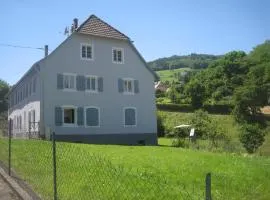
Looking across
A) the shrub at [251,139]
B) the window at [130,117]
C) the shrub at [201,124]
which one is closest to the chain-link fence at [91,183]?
the shrub at [251,139]

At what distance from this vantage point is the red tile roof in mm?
33688

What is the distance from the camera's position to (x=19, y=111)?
42156 millimetres

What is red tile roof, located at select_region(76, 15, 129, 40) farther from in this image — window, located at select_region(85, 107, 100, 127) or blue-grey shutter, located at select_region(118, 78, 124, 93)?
window, located at select_region(85, 107, 100, 127)

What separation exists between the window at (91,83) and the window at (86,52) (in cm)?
165

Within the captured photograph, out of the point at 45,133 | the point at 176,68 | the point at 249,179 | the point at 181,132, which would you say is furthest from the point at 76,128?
the point at 176,68

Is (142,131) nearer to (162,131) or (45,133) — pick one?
A: (45,133)

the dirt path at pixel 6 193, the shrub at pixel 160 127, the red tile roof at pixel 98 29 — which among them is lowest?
the dirt path at pixel 6 193

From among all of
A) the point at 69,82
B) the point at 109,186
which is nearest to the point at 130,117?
the point at 69,82

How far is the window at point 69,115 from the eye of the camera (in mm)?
32219

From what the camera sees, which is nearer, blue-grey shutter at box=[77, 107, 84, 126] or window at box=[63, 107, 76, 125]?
window at box=[63, 107, 76, 125]

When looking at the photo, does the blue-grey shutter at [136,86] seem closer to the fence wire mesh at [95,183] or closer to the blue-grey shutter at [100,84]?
the blue-grey shutter at [100,84]

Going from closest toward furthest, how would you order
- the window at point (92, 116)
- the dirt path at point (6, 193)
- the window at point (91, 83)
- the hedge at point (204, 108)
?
the dirt path at point (6, 193) < the window at point (92, 116) < the window at point (91, 83) < the hedge at point (204, 108)

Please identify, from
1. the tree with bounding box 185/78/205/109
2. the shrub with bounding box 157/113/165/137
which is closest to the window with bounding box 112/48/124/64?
the shrub with bounding box 157/113/165/137

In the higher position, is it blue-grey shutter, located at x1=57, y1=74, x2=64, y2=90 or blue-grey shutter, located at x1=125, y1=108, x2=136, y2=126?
blue-grey shutter, located at x1=57, y1=74, x2=64, y2=90
